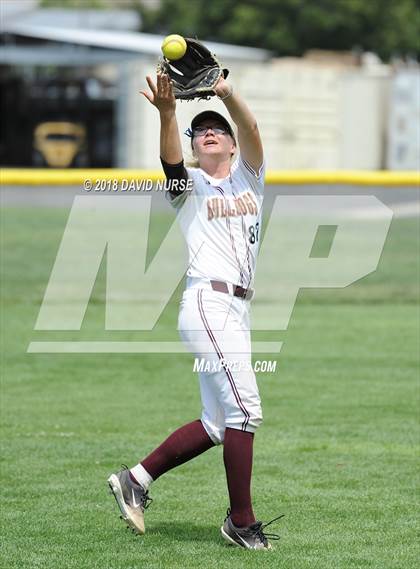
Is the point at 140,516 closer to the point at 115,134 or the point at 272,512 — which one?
the point at 272,512

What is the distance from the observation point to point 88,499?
5840mm

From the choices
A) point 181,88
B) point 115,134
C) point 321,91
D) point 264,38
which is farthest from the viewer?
point 264,38

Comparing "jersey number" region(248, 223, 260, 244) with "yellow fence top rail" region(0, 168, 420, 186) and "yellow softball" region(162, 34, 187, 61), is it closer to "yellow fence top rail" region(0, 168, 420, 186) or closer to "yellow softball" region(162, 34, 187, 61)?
"yellow softball" region(162, 34, 187, 61)

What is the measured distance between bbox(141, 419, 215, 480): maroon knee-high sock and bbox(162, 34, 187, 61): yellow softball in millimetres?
1566

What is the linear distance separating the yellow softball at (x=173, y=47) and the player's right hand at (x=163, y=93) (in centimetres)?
9

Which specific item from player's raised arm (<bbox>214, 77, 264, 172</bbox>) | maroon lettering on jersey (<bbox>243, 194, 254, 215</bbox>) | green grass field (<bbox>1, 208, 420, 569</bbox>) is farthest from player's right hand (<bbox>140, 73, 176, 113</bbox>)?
green grass field (<bbox>1, 208, 420, 569</bbox>)

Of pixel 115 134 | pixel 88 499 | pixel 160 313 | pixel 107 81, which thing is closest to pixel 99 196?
pixel 160 313

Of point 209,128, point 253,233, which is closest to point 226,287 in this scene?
point 253,233

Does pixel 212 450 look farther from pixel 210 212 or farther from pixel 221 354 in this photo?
pixel 210 212

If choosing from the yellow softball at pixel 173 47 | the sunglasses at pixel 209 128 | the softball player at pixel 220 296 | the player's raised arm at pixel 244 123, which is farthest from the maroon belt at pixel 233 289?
the yellow softball at pixel 173 47

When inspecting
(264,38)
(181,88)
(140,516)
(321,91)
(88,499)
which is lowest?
(264,38)

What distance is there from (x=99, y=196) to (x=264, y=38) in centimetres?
4086

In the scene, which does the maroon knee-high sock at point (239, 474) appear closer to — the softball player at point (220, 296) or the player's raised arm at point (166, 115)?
the softball player at point (220, 296)

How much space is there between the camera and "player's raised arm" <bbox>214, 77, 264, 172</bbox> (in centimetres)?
491
